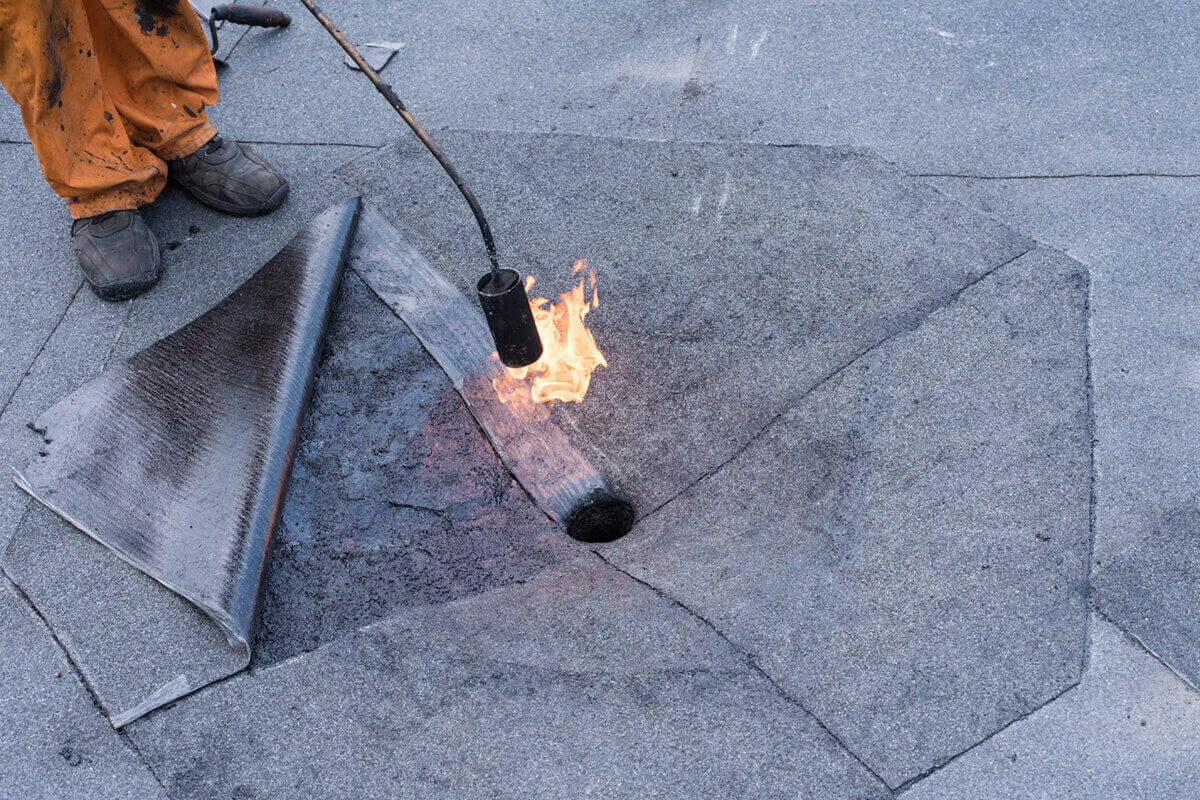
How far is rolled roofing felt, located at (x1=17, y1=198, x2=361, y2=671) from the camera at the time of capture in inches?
91.9

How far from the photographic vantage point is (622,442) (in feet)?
8.86

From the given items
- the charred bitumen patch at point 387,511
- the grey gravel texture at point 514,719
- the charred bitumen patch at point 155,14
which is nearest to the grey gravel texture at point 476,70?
the charred bitumen patch at point 155,14

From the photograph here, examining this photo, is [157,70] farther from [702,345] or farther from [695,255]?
[702,345]

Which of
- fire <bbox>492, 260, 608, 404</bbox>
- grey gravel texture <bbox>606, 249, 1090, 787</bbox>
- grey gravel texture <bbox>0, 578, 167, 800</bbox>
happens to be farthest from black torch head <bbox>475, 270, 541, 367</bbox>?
grey gravel texture <bbox>0, 578, 167, 800</bbox>

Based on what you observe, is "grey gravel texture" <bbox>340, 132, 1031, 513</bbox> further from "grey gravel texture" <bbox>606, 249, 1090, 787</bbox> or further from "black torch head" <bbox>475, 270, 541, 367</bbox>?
"black torch head" <bbox>475, 270, 541, 367</bbox>

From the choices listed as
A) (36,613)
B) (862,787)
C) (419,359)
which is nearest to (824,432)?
(862,787)

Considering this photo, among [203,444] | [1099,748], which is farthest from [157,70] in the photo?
[1099,748]

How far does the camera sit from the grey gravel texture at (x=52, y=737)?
6.70 ft

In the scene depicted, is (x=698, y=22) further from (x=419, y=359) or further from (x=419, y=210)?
(x=419, y=359)

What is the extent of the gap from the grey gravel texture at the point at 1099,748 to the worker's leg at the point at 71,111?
3.32m

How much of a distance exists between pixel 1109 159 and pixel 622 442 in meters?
2.36

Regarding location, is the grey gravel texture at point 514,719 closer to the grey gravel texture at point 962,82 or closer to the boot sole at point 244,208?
the boot sole at point 244,208

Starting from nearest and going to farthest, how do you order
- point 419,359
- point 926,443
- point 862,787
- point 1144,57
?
point 862,787, point 926,443, point 419,359, point 1144,57

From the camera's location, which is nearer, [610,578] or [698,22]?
[610,578]
